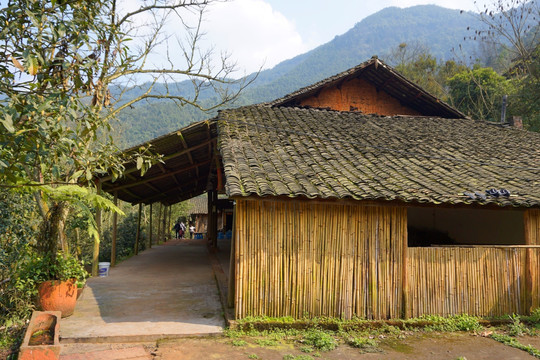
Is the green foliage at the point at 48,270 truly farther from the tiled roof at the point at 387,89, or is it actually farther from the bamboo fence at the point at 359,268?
the tiled roof at the point at 387,89

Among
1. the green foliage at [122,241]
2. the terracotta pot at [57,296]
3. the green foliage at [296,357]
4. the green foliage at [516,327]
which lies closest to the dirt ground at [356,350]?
the green foliage at [296,357]

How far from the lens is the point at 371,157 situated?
29.5 feet

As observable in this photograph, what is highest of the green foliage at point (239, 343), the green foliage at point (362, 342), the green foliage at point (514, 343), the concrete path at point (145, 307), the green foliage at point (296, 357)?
the concrete path at point (145, 307)

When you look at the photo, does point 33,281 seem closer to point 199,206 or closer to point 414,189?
point 414,189

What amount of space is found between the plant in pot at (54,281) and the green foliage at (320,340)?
169 inches

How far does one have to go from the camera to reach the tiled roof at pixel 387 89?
1270 centimetres

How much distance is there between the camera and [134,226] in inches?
835

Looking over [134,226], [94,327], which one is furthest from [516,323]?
[134,226]

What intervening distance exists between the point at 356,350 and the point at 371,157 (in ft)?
14.2

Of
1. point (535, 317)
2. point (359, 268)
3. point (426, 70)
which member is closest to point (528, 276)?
point (535, 317)

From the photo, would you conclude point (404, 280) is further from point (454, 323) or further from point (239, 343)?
point (239, 343)

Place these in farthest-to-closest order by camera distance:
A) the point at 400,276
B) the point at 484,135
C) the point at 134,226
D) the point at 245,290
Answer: the point at 134,226 < the point at 484,135 < the point at 400,276 < the point at 245,290

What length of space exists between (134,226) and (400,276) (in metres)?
16.8

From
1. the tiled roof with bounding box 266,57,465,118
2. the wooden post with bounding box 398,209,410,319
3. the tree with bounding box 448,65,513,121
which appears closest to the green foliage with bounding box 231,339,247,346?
the wooden post with bounding box 398,209,410,319
